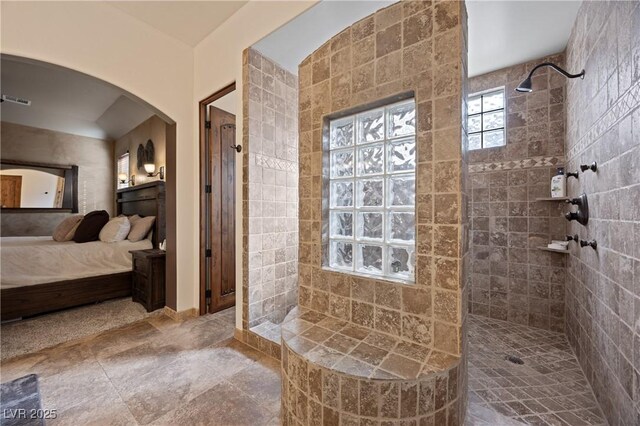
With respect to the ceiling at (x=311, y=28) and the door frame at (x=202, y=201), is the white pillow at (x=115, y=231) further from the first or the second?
the ceiling at (x=311, y=28)

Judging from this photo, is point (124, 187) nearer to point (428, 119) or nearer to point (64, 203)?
point (64, 203)

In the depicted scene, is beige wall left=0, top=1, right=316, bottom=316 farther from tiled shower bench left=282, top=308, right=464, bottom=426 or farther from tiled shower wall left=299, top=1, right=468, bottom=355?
tiled shower bench left=282, top=308, right=464, bottom=426

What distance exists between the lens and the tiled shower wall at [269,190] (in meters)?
2.09

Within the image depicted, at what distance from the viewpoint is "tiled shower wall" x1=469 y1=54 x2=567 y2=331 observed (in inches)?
92.4

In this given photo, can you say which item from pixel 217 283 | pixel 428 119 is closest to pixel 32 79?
pixel 217 283

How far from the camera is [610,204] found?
1354 mm

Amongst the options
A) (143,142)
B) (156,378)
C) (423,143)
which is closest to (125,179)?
(143,142)

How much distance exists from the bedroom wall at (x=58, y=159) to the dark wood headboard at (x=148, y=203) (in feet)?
2.00

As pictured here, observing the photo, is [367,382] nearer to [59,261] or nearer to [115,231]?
[59,261]

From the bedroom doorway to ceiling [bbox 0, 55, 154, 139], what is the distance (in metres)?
1.11

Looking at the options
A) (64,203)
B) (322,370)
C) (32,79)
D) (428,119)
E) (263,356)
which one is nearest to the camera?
(322,370)

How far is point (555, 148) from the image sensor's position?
234 centimetres

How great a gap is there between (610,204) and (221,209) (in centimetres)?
292

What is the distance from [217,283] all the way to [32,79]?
138 inches
